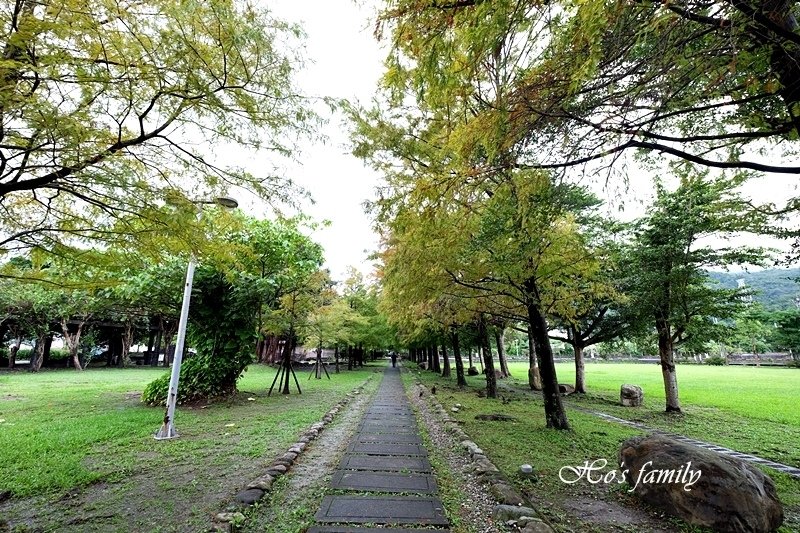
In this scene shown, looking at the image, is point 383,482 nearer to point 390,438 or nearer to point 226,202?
point 390,438

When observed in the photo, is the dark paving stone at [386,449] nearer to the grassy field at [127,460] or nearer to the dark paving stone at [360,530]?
the grassy field at [127,460]

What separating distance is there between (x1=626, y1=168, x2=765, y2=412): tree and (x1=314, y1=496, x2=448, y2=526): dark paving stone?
9709 mm

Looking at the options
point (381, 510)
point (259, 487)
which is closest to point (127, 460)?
point (259, 487)

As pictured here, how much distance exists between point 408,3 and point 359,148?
11.2 feet

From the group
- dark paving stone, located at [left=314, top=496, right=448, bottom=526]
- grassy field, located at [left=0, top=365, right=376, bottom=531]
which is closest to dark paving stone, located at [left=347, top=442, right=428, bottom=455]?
grassy field, located at [left=0, top=365, right=376, bottom=531]

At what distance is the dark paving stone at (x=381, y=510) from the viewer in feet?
10.5

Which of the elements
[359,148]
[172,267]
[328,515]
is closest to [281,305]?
[172,267]

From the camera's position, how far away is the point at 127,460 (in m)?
4.80

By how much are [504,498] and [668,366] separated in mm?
10173

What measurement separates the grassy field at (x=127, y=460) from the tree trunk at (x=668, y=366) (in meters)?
10.3

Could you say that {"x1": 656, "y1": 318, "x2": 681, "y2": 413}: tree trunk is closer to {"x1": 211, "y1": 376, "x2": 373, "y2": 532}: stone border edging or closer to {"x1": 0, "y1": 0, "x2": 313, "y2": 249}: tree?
{"x1": 211, "y1": 376, "x2": 373, "y2": 532}: stone border edging

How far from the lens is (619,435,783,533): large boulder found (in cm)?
311

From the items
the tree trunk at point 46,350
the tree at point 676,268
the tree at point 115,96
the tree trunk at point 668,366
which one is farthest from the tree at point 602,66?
the tree trunk at point 46,350

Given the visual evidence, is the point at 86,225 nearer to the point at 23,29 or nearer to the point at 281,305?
the point at 23,29
